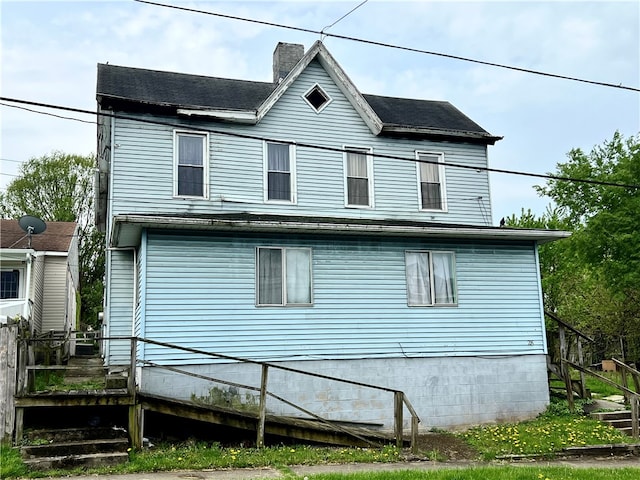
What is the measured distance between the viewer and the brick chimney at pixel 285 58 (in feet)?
58.9

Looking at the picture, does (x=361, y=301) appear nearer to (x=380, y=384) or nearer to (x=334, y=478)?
(x=380, y=384)

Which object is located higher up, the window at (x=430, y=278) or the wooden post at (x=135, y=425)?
the window at (x=430, y=278)

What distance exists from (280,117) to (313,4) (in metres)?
4.57

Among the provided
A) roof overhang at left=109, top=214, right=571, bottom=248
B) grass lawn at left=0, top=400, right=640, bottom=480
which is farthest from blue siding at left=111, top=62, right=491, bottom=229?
grass lawn at left=0, top=400, right=640, bottom=480

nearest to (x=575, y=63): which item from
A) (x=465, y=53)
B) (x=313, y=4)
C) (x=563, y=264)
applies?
(x=465, y=53)

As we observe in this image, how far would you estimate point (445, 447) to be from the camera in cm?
1220

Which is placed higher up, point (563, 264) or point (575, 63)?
point (575, 63)

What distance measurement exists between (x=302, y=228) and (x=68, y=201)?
114 ft

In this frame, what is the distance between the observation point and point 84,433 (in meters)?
10.3

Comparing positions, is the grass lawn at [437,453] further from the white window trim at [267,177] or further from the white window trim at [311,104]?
the white window trim at [311,104]

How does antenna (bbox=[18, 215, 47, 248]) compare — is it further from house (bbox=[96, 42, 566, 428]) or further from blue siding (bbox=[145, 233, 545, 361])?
blue siding (bbox=[145, 233, 545, 361])

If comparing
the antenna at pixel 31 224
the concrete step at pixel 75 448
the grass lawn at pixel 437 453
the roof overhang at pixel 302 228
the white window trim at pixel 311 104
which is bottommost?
the grass lawn at pixel 437 453

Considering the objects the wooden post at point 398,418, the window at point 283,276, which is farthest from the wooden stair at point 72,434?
the wooden post at point 398,418

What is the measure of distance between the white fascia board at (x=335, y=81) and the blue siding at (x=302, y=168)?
168 millimetres
